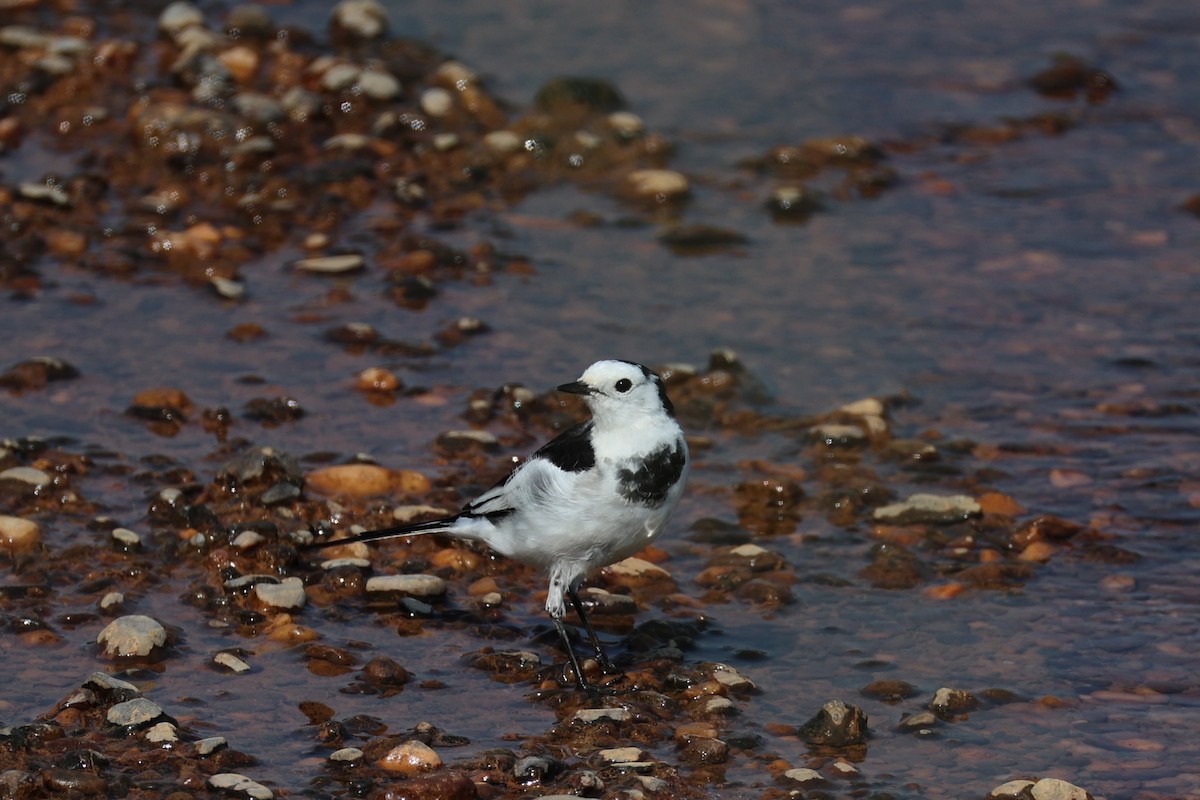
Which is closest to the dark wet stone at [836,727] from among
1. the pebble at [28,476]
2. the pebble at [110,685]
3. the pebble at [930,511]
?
the pebble at [930,511]

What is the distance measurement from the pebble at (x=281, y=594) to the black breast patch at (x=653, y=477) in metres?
1.43

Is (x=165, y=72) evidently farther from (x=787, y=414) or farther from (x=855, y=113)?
(x=787, y=414)

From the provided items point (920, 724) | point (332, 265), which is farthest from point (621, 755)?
point (332, 265)

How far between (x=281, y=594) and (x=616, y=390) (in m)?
1.57

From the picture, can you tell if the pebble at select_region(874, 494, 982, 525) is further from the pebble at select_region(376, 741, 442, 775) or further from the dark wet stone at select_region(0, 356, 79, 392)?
the dark wet stone at select_region(0, 356, 79, 392)

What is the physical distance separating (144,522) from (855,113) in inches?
277

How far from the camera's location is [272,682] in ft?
18.9

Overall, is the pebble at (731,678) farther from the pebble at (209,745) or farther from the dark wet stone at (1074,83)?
the dark wet stone at (1074,83)

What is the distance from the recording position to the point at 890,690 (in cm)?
586

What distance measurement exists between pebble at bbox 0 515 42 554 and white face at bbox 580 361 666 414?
2.41 meters

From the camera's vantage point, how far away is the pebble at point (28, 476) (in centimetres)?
702

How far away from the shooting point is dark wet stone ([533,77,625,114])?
1159cm

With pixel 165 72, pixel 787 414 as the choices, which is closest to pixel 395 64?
pixel 165 72

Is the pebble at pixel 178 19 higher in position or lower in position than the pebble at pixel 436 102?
higher
